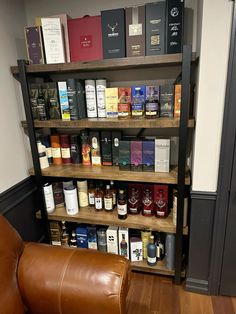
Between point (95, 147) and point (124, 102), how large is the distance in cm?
A: 42

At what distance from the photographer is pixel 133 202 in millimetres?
1752

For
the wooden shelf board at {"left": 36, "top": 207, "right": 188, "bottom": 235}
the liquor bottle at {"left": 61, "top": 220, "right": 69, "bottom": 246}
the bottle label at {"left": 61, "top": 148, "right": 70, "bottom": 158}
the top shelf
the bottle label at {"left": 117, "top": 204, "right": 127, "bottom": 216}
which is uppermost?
the top shelf

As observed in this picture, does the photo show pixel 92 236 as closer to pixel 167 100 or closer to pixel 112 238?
pixel 112 238

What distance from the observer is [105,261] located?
1.08 m

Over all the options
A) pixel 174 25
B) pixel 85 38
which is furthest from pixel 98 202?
pixel 174 25

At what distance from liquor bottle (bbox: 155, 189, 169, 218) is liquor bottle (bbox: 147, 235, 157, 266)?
0.69 ft

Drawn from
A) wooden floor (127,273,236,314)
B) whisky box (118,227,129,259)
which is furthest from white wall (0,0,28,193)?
wooden floor (127,273,236,314)

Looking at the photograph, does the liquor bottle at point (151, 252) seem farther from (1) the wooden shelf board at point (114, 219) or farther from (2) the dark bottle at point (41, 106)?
(2) the dark bottle at point (41, 106)

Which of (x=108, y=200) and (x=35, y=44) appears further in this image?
(x=108, y=200)

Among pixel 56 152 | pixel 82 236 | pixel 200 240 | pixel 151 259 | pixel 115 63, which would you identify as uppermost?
pixel 115 63

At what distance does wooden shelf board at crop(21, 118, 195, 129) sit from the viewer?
1433 mm

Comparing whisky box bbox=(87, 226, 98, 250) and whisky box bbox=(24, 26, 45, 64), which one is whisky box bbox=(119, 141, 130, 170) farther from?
whisky box bbox=(24, 26, 45, 64)

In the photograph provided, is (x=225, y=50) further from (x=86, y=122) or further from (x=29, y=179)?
(x=29, y=179)

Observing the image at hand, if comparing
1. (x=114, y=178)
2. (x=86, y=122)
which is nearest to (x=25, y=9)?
(x=86, y=122)
